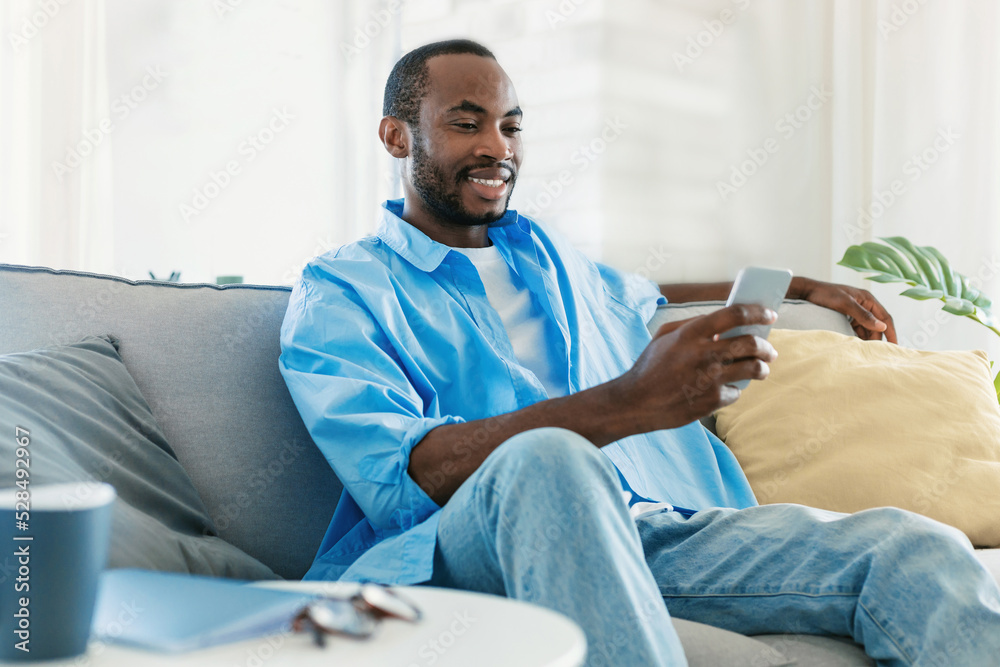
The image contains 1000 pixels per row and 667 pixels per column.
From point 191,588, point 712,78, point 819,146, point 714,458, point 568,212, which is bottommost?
point 714,458

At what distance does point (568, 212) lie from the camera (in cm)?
245

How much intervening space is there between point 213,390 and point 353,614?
743 millimetres

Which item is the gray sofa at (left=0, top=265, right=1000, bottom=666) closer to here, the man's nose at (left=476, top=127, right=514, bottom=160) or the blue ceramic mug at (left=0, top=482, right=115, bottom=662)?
the man's nose at (left=476, top=127, right=514, bottom=160)

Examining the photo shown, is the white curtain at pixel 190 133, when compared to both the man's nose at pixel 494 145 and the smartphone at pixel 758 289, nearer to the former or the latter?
the man's nose at pixel 494 145

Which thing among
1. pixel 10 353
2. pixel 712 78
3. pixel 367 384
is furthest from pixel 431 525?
pixel 712 78

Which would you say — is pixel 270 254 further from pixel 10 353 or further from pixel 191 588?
pixel 191 588

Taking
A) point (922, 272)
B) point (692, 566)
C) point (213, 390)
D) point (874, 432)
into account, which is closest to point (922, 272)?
point (922, 272)

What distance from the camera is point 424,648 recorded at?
Result: 1.71 ft

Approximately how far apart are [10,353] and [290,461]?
1.26 ft

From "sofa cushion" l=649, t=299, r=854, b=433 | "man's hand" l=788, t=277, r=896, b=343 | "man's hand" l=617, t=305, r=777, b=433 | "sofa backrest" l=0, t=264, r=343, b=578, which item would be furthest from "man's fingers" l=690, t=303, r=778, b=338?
"man's hand" l=788, t=277, r=896, b=343

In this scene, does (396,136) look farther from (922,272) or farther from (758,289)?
(922,272)

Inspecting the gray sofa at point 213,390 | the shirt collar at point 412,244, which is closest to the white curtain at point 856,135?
the shirt collar at point 412,244

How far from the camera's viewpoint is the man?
0.80m

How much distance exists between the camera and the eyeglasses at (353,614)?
534mm
